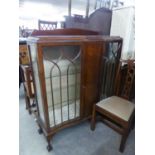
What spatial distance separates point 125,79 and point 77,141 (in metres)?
1.03

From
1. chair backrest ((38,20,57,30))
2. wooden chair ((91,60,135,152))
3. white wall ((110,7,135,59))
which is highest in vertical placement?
chair backrest ((38,20,57,30))

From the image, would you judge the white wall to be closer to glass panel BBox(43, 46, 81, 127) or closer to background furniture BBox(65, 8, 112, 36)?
background furniture BBox(65, 8, 112, 36)

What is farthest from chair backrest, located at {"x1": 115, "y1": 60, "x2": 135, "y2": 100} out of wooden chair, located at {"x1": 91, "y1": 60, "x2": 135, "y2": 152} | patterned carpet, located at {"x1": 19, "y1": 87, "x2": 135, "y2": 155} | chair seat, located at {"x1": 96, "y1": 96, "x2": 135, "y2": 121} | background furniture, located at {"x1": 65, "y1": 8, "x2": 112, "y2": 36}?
background furniture, located at {"x1": 65, "y1": 8, "x2": 112, "y2": 36}

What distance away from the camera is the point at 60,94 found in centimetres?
173

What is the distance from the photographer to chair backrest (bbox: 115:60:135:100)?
179 centimetres

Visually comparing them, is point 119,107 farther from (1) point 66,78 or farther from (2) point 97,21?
(2) point 97,21

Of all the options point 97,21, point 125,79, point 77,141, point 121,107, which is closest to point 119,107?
point 121,107

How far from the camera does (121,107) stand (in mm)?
1654

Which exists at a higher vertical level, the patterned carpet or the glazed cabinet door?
the glazed cabinet door

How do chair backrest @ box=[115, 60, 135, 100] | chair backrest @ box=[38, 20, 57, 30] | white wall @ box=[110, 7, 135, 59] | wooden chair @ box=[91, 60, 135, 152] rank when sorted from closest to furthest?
wooden chair @ box=[91, 60, 135, 152] → chair backrest @ box=[115, 60, 135, 100] → white wall @ box=[110, 7, 135, 59] → chair backrest @ box=[38, 20, 57, 30]

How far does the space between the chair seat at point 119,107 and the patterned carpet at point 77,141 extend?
0.42 meters

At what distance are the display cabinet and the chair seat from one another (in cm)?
19

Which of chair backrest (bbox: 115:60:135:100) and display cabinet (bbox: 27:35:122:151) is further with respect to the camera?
chair backrest (bbox: 115:60:135:100)

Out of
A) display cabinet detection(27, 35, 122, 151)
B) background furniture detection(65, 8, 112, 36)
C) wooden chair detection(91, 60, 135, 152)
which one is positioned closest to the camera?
display cabinet detection(27, 35, 122, 151)
